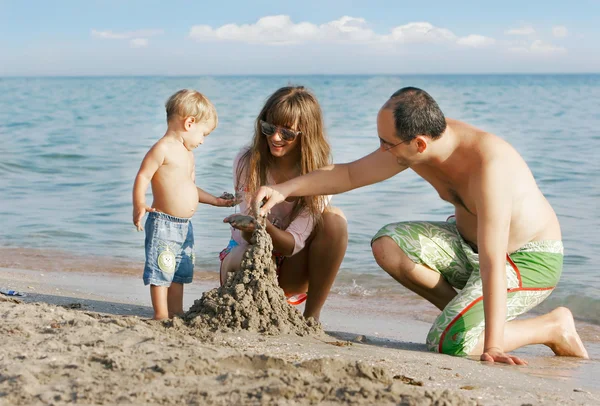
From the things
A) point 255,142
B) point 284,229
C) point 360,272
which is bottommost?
point 360,272

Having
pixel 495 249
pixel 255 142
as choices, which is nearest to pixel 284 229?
A: pixel 255 142

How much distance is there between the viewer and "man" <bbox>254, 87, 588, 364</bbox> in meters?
3.46

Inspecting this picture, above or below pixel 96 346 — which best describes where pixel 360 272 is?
below

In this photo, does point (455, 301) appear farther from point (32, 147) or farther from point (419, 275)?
point (32, 147)

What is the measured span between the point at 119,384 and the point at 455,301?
1.91m

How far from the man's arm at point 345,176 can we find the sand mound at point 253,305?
0.42 m

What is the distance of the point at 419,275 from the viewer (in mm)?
3998

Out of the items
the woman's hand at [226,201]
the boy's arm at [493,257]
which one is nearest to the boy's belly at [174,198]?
the woman's hand at [226,201]

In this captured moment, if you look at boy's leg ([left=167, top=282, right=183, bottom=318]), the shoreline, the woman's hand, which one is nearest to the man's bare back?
the shoreline

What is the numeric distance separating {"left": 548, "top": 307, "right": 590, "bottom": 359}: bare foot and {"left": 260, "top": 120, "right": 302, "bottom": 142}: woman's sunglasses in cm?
167

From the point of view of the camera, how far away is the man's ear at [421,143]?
3570 millimetres

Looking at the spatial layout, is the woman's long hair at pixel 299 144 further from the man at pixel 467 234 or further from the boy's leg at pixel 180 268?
the boy's leg at pixel 180 268

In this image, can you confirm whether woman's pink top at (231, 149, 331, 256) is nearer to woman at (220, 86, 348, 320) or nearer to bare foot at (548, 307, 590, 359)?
woman at (220, 86, 348, 320)

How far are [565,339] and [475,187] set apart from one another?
40.2 inches
